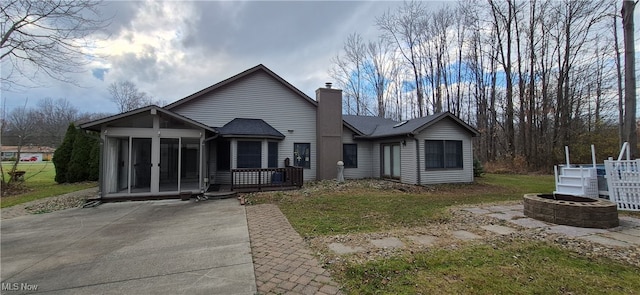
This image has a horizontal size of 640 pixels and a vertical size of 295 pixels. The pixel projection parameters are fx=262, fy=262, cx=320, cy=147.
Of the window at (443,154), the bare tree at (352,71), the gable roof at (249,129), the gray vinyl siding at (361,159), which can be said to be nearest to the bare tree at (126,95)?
the bare tree at (352,71)

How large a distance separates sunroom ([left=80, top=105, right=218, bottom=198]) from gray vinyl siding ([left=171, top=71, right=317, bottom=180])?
262 centimetres

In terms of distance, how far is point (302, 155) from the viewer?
45.3 ft

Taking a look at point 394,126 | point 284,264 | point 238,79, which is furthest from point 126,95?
point 284,264

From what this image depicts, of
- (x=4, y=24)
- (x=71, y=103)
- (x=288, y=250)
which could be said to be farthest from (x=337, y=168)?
(x=71, y=103)

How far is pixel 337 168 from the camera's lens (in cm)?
1370

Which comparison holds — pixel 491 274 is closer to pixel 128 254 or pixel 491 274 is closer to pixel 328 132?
pixel 128 254

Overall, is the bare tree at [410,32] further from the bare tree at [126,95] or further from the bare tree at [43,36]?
the bare tree at [126,95]

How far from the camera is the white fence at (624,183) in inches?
256

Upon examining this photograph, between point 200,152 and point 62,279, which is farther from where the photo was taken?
point 200,152

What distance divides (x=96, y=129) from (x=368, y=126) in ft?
43.6

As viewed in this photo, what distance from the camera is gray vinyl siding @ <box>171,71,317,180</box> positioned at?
12602 millimetres

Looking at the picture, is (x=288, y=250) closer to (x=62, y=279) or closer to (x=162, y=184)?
(x=62, y=279)

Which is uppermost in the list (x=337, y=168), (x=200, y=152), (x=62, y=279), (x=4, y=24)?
(x=4, y=24)

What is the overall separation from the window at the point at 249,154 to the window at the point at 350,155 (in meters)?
4.81
